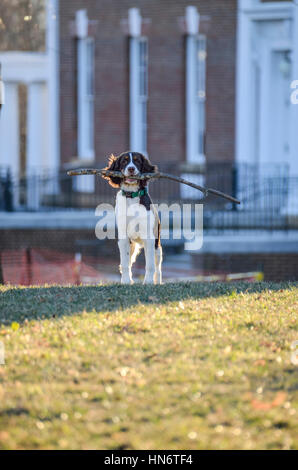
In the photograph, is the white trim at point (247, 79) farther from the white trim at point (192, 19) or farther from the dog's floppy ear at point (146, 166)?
the dog's floppy ear at point (146, 166)

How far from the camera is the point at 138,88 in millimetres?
20344

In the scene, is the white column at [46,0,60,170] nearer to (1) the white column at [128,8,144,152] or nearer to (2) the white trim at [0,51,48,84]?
(2) the white trim at [0,51,48,84]

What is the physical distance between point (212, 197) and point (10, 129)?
25.3 ft

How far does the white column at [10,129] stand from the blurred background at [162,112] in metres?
1.41

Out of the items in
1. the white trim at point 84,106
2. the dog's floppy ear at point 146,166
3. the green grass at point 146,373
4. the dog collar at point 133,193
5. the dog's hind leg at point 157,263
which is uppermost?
the white trim at point 84,106

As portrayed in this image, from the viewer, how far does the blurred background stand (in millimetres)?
17719

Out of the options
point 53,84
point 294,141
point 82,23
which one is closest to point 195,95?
point 82,23

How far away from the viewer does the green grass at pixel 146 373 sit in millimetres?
4691

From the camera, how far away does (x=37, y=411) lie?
4934 millimetres

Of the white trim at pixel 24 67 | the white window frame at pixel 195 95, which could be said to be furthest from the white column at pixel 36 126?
the white window frame at pixel 195 95

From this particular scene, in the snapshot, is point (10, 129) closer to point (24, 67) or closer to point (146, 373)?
point (24, 67)

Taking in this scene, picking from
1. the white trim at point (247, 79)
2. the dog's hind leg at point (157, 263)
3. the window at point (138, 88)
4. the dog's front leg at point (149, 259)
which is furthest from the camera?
the window at point (138, 88)

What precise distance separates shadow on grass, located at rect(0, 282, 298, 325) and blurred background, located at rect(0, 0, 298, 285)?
24.8 ft
